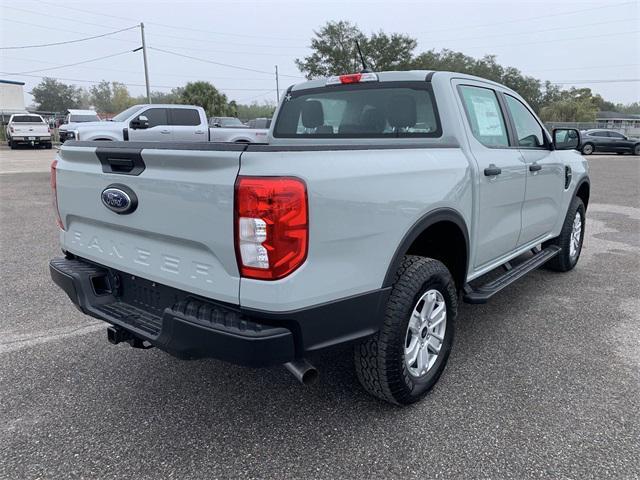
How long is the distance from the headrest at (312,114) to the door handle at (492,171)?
4.44 ft

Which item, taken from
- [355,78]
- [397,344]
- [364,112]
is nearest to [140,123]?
[355,78]

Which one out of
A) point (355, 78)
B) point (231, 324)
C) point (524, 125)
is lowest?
point (231, 324)

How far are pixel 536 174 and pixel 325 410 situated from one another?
8.57 ft

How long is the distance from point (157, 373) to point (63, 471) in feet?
3.10

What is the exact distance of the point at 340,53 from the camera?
4850cm

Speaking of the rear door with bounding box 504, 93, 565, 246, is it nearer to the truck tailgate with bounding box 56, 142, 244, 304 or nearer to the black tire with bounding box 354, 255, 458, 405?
the black tire with bounding box 354, 255, 458, 405

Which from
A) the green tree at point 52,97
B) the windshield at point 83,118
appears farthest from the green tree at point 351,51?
the green tree at point 52,97

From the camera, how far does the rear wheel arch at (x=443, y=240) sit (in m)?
2.60

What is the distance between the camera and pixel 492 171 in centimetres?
327

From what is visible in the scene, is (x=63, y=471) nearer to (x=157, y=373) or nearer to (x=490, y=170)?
(x=157, y=373)

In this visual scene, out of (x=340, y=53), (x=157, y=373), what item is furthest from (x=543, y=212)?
(x=340, y=53)

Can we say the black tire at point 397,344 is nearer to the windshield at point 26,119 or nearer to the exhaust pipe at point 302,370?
the exhaust pipe at point 302,370

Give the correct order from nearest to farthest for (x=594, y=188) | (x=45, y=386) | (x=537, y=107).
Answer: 1. (x=45, y=386)
2. (x=594, y=188)
3. (x=537, y=107)

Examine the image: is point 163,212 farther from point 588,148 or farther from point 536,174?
point 588,148
